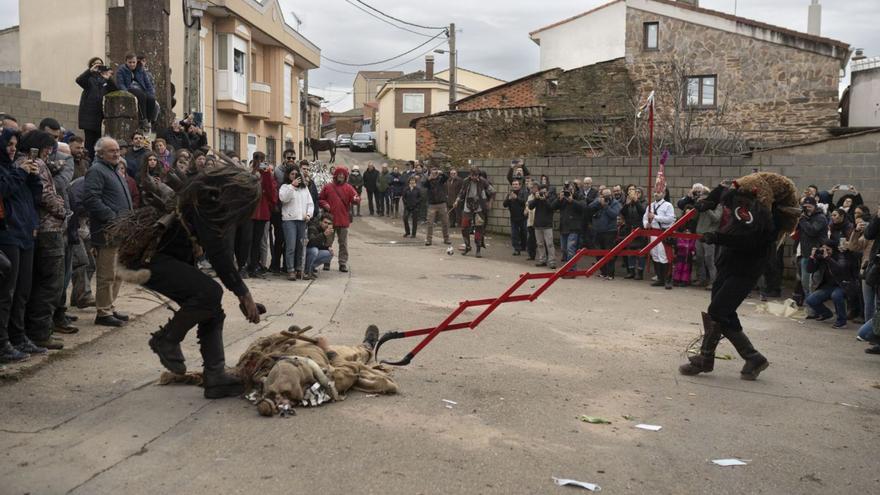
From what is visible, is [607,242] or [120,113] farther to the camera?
[607,242]

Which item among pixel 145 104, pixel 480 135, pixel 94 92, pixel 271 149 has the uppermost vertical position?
pixel 480 135

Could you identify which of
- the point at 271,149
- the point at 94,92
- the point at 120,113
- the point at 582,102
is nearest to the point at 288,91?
the point at 271,149

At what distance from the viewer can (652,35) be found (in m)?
29.8

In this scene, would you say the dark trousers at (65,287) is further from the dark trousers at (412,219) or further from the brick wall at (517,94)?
the brick wall at (517,94)

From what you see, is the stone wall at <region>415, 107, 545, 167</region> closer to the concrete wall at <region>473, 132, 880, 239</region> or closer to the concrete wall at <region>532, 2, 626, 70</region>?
the concrete wall at <region>532, 2, 626, 70</region>

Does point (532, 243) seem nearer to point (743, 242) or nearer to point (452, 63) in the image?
point (743, 242)

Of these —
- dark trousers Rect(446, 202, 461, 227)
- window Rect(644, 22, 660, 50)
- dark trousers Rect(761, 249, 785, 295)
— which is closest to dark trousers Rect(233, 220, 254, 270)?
dark trousers Rect(761, 249, 785, 295)

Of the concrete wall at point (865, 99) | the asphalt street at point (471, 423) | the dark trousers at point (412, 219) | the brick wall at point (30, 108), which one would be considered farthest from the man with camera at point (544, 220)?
the concrete wall at point (865, 99)

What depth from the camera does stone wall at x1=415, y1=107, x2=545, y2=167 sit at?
28.6 meters

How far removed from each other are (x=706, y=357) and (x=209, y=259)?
4850 mm

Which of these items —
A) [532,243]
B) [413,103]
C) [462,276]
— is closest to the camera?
[462,276]

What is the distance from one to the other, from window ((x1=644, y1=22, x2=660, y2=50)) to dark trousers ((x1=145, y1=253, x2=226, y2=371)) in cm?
2661

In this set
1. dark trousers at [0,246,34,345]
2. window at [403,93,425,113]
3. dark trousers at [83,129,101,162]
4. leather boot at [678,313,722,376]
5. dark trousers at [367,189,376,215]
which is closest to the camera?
dark trousers at [0,246,34,345]

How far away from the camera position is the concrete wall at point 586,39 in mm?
31188
